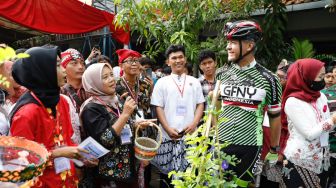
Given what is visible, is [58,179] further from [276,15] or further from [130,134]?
[276,15]

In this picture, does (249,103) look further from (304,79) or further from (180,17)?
(180,17)

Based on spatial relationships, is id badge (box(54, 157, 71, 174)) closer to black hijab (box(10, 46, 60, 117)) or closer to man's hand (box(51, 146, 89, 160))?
man's hand (box(51, 146, 89, 160))

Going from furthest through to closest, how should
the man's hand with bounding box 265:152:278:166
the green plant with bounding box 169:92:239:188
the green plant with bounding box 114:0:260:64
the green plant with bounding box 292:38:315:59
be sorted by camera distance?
the green plant with bounding box 292:38:315:59 < the green plant with bounding box 114:0:260:64 < the man's hand with bounding box 265:152:278:166 < the green plant with bounding box 169:92:239:188

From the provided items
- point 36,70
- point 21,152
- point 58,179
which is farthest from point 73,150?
point 21,152

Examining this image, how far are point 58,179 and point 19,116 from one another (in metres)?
0.48

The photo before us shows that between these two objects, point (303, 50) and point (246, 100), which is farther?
point (303, 50)

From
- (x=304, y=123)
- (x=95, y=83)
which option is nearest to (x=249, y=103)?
(x=304, y=123)

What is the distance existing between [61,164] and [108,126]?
62 centimetres

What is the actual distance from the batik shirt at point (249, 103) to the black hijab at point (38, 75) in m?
1.36

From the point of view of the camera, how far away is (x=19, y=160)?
1.35m

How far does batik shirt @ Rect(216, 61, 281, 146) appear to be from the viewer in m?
2.67

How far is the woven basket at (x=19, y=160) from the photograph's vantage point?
1.23 metres

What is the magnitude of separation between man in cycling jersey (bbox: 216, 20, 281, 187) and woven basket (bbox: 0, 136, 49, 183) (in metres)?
1.66

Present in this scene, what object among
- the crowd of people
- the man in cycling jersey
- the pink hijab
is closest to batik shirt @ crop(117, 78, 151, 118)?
the crowd of people
